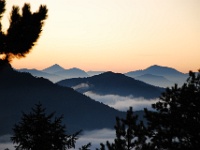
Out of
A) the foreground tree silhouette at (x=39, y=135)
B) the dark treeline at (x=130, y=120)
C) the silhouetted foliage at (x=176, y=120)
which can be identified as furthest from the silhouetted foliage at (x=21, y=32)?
the foreground tree silhouette at (x=39, y=135)

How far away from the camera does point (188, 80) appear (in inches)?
413

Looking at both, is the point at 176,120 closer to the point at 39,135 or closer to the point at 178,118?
the point at 178,118

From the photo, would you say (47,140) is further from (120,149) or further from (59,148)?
(120,149)

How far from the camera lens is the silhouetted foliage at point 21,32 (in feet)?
23.2

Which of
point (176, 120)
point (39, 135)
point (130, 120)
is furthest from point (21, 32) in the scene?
point (39, 135)

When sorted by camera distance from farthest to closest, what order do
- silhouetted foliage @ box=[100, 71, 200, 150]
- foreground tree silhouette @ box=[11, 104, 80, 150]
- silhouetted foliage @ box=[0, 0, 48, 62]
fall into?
foreground tree silhouette @ box=[11, 104, 80, 150], silhouetted foliage @ box=[100, 71, 200, 150], silhouetted foliage @ box=[0, 0, 48, 62]

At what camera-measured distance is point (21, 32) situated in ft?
23.7

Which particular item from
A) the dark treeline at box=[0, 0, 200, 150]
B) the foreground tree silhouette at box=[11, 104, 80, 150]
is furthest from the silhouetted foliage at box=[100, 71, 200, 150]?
the foreground tree silhouette at box=[11, 104, 80, 150]

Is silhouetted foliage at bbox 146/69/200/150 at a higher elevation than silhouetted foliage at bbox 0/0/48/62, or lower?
lower

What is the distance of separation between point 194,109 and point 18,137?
8441 millimetres

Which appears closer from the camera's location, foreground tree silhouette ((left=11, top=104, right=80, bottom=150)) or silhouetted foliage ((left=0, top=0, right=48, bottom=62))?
silhouetted foliage ((left=0, top=0, right=48, bottom=62))

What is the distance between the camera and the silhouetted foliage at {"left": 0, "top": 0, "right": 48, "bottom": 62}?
7.08 m

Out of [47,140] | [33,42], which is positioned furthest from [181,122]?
[47,140]

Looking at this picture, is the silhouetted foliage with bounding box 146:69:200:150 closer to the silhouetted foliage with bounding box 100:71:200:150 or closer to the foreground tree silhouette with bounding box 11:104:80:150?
the silhouetted foliage with bounding box 100:71:200:150
